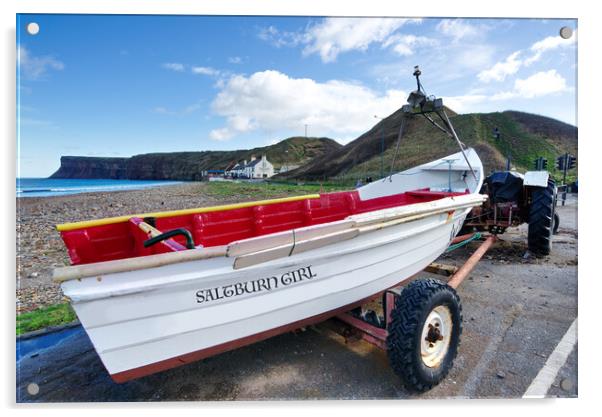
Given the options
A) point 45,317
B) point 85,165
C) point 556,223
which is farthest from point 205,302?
point 85,165

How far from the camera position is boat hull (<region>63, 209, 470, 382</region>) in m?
1.65

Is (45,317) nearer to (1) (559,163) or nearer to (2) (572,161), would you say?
(2) (572,161)

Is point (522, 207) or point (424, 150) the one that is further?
point (424, 150)

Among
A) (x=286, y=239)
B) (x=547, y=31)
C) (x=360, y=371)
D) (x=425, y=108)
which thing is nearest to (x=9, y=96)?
(x=286, y=239)

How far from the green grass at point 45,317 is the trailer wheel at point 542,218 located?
6.27 metres

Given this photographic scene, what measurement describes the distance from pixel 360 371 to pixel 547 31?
295cm

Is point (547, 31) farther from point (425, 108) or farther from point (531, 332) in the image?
point (531, 332)

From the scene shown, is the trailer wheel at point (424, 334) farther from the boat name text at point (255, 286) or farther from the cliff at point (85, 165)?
the cliff at point (85, 165)

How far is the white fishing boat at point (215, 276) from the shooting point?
1.66 meters

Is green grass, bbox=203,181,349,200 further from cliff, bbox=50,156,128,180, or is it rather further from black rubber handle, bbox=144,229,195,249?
black rubber handle, bbox=144,229,195,249

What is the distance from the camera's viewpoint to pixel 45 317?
328 centimetres

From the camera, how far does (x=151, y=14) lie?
2367 mm

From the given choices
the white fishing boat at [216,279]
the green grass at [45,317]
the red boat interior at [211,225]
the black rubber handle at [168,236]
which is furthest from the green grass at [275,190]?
the black rubber handle at [168,236]

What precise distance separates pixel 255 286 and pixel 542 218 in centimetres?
492
